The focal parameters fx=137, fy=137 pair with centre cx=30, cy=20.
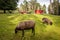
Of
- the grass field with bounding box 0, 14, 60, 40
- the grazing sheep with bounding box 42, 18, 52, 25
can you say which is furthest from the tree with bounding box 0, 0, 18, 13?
the grazing sheep with bounding box 42, 18, 52, 25

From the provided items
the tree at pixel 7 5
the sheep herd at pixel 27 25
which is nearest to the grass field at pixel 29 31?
the sheep herd at pixel 27 25

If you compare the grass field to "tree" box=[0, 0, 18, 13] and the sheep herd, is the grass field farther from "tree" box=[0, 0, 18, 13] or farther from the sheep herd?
"tree" box=[0, 0, 18, 13]

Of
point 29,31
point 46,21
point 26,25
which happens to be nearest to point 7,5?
point 26,25

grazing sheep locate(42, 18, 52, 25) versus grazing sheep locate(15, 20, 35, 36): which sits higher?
grazing sheep locate(42, 18, 52, 25)

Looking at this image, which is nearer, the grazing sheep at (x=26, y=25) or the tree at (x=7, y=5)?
the grazing sheep at (x=26, y=25)

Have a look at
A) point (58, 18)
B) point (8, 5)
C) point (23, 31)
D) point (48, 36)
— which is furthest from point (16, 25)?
point (58, 18)

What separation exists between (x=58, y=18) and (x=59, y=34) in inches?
15.0

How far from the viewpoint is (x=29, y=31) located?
3.11 metres

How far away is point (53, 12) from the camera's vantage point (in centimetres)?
330

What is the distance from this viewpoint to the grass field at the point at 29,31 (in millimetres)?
3055

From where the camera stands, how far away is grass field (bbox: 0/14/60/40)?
3.05m

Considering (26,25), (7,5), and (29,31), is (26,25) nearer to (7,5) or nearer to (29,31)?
(29,31)

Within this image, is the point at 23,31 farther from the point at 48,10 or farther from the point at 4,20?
the point at 48,10

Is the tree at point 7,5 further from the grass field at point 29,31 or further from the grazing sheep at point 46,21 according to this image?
the grazing sheep at point 46,21
